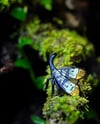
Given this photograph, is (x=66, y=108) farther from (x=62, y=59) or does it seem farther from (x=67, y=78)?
(x=62, y=59)

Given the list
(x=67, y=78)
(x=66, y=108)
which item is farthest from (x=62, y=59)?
(x=66, y=108)

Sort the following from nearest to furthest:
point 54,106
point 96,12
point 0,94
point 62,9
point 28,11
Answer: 1. point 54,106
2. point 0,94
3. point 28,11
4. point 62,9
5. point 96,12

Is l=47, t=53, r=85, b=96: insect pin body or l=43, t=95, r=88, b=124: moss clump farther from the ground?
l=47, t=53, r=85, b=96: insect pin body

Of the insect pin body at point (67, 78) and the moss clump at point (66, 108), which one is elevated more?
the insect pin body at point (67, 78)

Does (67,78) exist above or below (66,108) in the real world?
above

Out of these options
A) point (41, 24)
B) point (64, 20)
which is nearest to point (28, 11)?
point (41, 24)

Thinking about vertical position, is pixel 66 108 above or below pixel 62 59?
below

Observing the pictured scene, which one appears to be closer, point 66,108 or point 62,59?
point 66,108

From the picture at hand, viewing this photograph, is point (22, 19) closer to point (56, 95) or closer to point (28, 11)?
point (28, 11)
